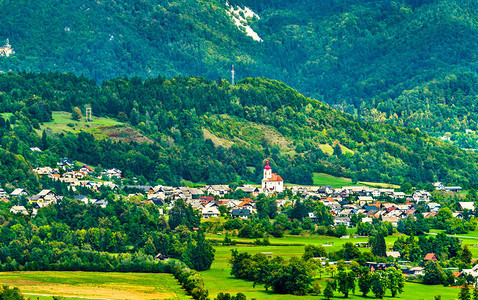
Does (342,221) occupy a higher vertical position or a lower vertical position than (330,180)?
lower

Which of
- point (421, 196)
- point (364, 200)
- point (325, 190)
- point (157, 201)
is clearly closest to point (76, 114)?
point (157, 201)

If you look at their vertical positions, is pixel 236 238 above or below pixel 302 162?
below

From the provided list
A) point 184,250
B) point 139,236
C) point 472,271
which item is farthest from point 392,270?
point 139,236

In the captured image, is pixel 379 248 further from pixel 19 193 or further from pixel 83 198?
pixel 19 193

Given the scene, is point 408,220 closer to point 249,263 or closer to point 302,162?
point 249,263

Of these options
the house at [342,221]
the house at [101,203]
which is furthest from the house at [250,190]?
the house at [101,203]

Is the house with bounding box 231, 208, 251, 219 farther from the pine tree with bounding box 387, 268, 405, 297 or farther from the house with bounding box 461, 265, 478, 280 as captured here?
the pine tree with bounding box 387, 268, 405, 297
